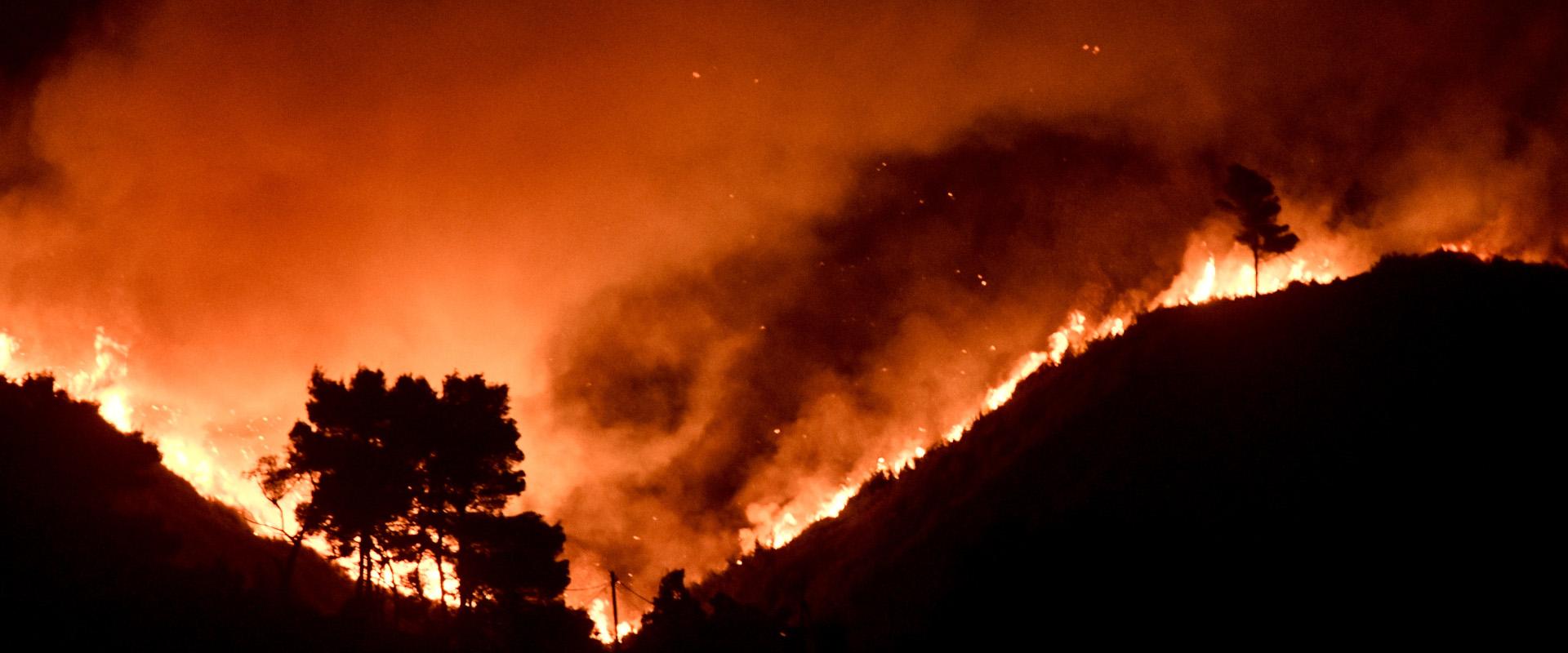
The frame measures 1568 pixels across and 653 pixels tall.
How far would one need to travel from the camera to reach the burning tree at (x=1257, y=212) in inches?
2596

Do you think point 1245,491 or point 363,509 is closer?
point 363,509

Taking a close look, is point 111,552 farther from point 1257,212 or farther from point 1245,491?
point 1257,212

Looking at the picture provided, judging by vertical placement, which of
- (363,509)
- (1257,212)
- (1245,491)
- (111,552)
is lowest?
(1245,491)

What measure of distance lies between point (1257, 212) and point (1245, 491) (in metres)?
31.6

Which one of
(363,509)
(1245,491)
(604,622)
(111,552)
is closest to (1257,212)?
(1245,491)

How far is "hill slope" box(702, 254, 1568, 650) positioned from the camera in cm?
2620

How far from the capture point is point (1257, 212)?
66.2 m

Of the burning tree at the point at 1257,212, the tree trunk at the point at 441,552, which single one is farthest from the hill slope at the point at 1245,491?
the tree trunk at the point at 441,552

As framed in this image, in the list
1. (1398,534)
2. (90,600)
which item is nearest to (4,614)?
(90,600)

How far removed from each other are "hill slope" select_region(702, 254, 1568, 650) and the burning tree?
7153 millimetres

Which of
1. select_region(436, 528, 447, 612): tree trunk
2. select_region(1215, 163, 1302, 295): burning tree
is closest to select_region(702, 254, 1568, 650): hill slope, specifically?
select_region(1215, 163, 1302, 295): burning tree

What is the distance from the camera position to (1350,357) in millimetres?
49625

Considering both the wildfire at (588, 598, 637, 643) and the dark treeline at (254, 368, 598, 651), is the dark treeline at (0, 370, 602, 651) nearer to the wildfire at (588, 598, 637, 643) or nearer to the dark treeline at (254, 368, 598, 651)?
the dark treeline at (254, 368, 598, 651)

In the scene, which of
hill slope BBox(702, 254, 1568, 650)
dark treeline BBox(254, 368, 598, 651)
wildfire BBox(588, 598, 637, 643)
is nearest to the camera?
hill slope BBox(702, 254, 1568, 650)
